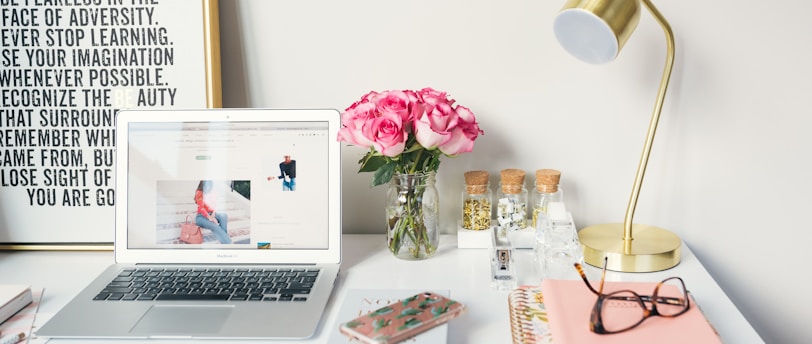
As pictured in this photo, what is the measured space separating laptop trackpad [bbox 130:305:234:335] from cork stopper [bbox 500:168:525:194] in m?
0.51

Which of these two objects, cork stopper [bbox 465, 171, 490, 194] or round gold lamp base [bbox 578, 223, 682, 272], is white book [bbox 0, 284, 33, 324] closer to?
cork stopper [bbox 465, 171, 490, 194]

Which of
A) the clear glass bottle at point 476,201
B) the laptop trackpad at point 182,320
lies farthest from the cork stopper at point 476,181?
the laptop trackpad at point 182,320

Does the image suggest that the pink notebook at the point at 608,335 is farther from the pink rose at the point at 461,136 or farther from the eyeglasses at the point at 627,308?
the pink rose at the point at 461,136

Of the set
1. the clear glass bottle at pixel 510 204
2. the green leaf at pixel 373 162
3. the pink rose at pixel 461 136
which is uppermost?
the pink rose at pixel 461 136

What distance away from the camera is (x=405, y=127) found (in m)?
0.98

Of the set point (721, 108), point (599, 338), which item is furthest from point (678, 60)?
point (599, 338)

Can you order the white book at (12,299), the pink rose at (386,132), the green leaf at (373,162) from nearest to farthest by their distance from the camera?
the white book at (12,299)
the pink rose at (386,132)
the green leaf at (373,162)

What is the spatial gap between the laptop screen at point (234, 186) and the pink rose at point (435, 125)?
154 mm

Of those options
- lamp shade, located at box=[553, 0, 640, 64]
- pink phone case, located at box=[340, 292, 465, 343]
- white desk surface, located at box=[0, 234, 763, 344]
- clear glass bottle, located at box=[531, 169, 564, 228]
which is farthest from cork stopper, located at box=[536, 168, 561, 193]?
pink phone case, located at box=[340, 292, 465, 343]

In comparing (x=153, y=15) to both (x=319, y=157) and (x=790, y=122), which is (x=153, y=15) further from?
(x=790, y=122)

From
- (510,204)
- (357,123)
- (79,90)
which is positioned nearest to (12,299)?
(79,90)

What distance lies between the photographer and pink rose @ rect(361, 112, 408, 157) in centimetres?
95

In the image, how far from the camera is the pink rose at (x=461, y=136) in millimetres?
993

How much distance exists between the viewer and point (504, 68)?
1.14 metres
